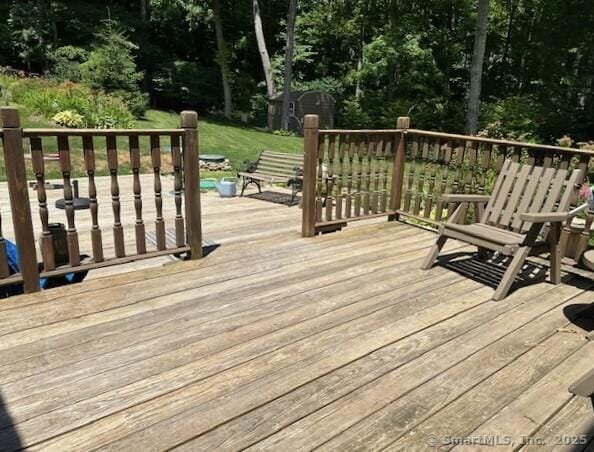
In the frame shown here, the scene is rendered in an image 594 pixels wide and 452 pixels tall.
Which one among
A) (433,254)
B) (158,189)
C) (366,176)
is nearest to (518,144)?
(433,254)

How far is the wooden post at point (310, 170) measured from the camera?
410 cm

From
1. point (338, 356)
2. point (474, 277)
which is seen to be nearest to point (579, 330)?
point (474, 277)

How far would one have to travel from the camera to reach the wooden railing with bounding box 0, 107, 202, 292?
8.87 feet

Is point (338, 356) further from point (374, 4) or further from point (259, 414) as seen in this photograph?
point (374, 4)

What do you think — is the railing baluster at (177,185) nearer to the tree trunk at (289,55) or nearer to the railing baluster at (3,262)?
the railing baluster at (3,262)

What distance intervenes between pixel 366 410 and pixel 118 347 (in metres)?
1.28

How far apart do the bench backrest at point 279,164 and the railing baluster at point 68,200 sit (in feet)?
14.1

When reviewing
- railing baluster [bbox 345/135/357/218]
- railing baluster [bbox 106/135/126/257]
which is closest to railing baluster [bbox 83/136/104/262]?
railing baluster [bbox 106/135/126/257]

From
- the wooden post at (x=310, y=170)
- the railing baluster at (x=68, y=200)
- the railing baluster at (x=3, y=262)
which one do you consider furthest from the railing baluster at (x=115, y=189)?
the wooden post at (x=310, y=170)

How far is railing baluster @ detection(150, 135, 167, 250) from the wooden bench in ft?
10.8

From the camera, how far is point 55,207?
5828mm

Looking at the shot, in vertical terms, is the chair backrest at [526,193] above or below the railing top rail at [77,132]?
below

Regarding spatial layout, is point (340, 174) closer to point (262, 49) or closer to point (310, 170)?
point (310, 170)

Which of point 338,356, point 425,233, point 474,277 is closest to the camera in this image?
point 338,356
